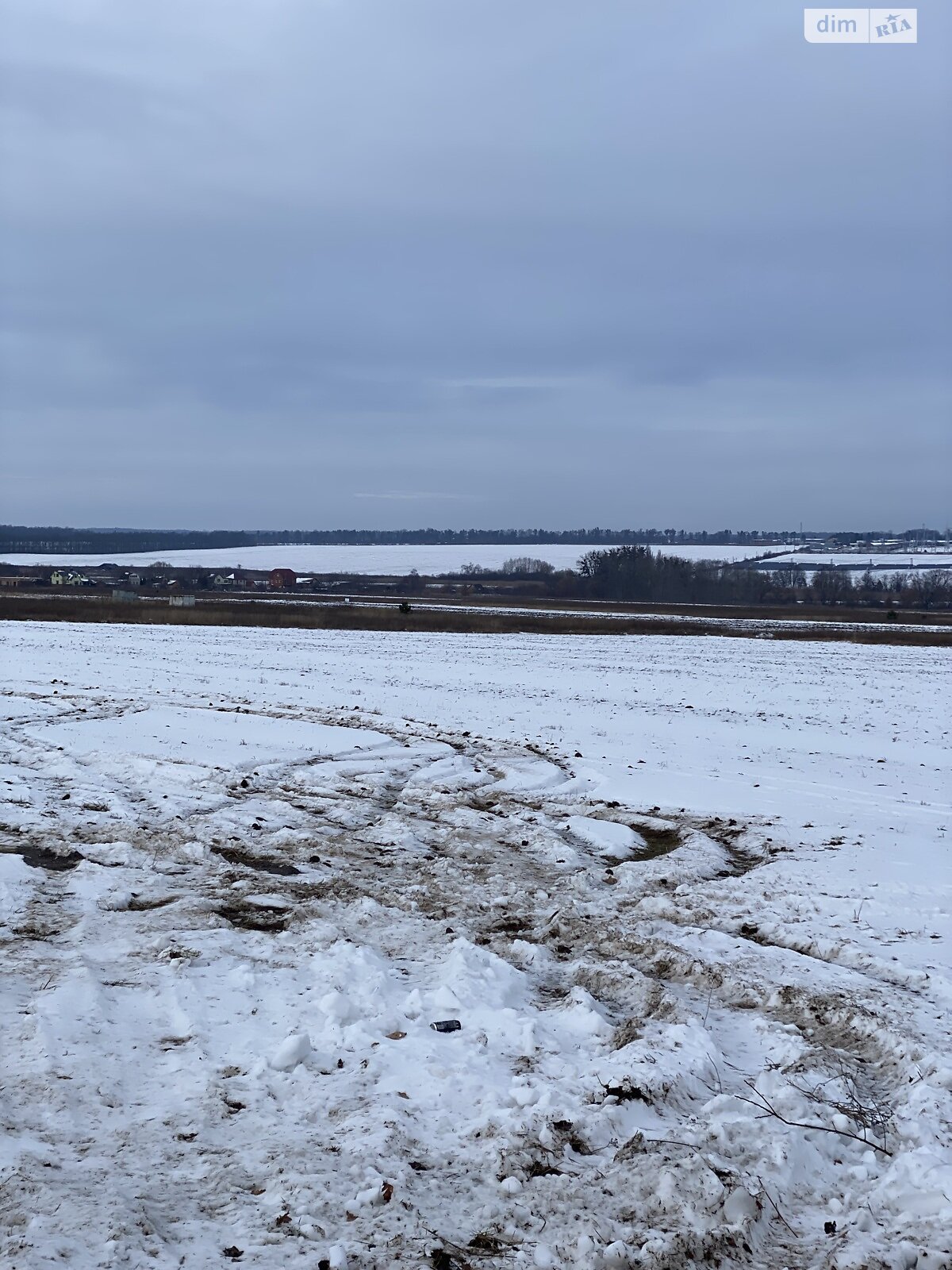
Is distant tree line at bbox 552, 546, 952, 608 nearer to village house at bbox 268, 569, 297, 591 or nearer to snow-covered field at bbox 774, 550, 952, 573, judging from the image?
village house at bbox 268, 569, 297, 591

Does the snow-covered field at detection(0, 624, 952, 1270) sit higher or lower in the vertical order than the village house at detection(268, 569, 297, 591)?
lower

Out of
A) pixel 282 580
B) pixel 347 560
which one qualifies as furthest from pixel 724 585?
pixel 347 560

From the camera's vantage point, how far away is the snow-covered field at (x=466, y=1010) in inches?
148

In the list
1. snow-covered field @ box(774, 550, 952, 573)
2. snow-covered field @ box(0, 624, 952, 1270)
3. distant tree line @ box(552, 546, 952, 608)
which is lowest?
snow-covered field @ box(0, 624, 952, 1270)

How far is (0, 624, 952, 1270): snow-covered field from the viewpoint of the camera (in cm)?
Answer: 375

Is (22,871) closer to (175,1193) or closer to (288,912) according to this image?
(288,912)

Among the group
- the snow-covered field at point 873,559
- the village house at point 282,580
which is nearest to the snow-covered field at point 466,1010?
the village house at point 282,580

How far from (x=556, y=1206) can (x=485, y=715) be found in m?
14.2

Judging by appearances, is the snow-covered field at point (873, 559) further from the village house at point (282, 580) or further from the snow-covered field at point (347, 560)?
the village house at point (282, 580)

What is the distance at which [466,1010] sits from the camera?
5.57 m

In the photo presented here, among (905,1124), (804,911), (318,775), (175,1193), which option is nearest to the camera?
(175,1193)

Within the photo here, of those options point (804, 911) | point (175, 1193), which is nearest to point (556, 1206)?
point (175, 1193)

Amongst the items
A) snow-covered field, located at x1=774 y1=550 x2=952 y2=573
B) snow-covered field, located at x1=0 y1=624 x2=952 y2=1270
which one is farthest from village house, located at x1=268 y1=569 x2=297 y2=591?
snow-covered field, located at x1=0 y1=624 x2=952 y2=1270

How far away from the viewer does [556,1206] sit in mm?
3846
